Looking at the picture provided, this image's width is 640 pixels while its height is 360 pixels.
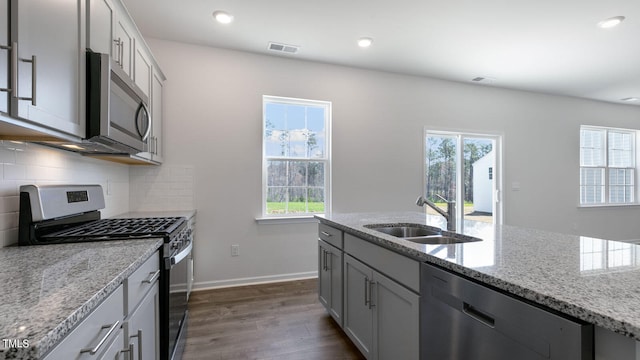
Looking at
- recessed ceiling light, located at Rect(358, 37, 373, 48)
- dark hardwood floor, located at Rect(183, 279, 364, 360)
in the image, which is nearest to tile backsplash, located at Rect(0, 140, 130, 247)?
dark hardwood floor, located at Rect(183, 279, 364, 360)

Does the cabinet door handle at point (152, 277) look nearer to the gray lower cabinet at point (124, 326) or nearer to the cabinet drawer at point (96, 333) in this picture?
the gray lower cabinet at point (124, 326)

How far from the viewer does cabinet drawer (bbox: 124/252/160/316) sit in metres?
1.11

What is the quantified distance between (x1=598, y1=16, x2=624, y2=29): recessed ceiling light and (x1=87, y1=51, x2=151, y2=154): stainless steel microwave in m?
4.15

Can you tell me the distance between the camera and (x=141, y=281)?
1.25 metres

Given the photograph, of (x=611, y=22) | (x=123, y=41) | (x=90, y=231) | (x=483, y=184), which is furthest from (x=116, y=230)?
(x=483, y=184)

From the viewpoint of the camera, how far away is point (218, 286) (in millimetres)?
3303

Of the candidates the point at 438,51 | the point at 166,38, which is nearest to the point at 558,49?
the point at 438,51

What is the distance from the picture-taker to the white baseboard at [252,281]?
3257 millimetres

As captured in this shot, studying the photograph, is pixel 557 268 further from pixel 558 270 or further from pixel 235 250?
pixel 235 250

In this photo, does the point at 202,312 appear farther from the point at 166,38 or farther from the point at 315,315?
the point at 166,38

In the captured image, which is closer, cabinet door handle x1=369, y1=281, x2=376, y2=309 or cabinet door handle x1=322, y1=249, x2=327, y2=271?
cabinet door handle x1=369, y1=281, x2=376, y2=309

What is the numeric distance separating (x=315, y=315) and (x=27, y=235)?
203 centimetres

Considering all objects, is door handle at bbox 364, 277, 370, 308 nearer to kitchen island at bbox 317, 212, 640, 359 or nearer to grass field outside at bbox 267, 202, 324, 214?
kitchen island at bbox 317, 212, 640, 359

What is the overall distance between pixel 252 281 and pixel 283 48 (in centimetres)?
273
